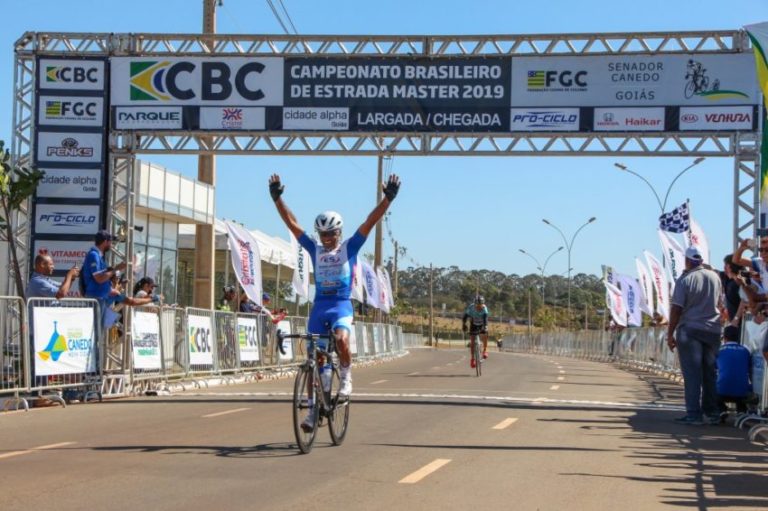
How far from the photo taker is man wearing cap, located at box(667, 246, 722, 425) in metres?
13.5

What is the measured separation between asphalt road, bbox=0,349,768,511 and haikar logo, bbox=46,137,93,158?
647 centimetres

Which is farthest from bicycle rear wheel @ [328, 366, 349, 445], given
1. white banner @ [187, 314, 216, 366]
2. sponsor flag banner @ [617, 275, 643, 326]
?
sponsor flag banner @ [617, 275, 643, 326]

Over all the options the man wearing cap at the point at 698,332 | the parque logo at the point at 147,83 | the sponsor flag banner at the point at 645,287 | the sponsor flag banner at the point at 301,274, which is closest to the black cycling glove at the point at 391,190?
the man wearing cap at the point at 698,332

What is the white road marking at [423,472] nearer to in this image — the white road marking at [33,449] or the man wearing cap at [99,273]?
the white road marking at [33,449]

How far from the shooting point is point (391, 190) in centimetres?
982

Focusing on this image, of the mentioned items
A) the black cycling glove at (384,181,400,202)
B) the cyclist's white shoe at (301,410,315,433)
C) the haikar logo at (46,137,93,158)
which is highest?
the haikar logo at (46,137,93,158)

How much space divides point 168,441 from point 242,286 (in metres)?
13.3

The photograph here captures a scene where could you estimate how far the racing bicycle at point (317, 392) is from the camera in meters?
9.13

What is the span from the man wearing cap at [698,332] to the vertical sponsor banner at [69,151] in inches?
446

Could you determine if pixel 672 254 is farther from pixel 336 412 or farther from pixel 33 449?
pixel 33 449

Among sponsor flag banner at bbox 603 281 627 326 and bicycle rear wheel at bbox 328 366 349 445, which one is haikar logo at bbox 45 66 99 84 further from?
sponsor flag banner at bbox 603 281 627 326

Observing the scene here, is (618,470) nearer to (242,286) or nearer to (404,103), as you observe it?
(404,103)

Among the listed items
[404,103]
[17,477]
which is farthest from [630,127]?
[17,477]

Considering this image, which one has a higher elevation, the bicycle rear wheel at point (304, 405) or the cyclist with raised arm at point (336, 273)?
the cyclist with raised arm at point (336, 273)
